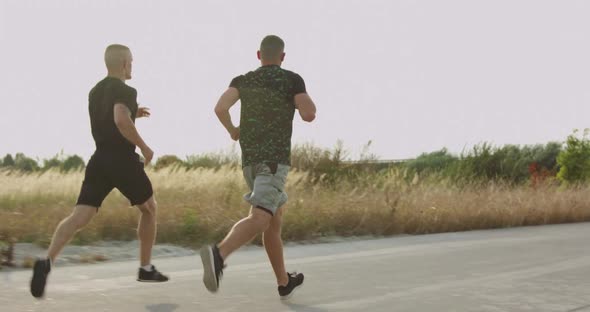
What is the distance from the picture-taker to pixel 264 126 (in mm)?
5773

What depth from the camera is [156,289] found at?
269 inches

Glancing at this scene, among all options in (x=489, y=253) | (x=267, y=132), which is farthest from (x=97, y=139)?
(x=489, y=253)

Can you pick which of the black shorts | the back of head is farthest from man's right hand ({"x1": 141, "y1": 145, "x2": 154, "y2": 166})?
the back of head

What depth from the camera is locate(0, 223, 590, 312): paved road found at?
6152 mm

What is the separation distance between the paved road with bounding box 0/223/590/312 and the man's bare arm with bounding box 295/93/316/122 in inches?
55.6

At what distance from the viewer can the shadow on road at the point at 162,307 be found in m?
5.81

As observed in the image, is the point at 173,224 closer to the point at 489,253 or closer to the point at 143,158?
the point at 489,253

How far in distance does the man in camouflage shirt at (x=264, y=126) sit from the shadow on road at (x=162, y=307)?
63 cm

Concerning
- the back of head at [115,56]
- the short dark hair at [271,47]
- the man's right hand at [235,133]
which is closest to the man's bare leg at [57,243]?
the back of head at [115,56]

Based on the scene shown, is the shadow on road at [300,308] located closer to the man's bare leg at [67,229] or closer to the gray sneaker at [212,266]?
the gray sneaker at [212,266]

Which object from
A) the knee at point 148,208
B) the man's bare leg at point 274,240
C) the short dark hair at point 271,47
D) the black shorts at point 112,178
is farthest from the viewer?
the knee at point 148,208

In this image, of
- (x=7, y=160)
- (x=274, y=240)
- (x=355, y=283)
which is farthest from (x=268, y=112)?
(x=7, y=160)

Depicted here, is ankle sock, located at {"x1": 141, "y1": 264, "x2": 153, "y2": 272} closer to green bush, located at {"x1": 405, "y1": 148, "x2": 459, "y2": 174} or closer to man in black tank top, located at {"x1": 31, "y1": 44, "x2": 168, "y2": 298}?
man in black tank top, located at {"x1": 31, "y1": 44, "x2": 168, "y2": 298}

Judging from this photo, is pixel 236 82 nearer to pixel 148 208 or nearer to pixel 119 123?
pixel 119 123
